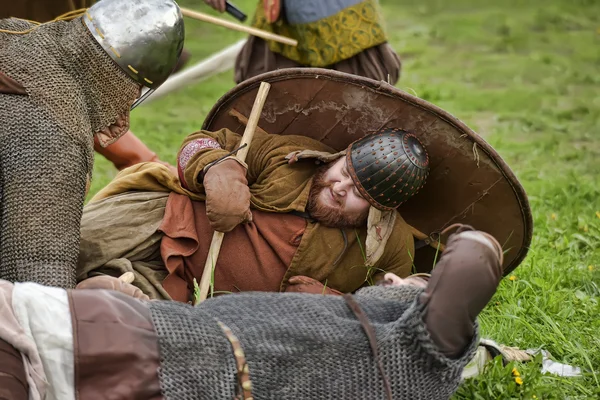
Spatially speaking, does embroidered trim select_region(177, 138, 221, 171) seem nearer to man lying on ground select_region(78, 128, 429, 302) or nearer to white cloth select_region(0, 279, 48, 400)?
man lying on ground select_region(78, 128, 429, 302)

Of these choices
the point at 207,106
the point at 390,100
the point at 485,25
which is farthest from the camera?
the point at 485,25

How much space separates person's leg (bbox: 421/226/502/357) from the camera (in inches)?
108

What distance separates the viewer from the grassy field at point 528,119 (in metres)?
3.95

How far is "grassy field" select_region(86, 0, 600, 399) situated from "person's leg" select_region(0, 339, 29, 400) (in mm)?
1728

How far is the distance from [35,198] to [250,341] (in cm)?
106

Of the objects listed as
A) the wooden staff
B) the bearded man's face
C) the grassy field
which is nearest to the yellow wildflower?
the grassy field

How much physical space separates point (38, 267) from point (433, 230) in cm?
184

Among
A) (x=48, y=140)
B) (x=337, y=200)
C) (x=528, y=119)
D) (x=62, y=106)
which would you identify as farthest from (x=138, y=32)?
(x=528, y=119)

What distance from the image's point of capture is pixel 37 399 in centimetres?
251

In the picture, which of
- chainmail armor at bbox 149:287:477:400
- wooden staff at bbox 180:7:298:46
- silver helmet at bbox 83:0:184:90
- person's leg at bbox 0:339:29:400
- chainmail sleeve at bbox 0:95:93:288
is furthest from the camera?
wooden staff at bbox 180:7:298:46

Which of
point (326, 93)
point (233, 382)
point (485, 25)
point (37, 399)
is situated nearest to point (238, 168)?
point (326, 93)

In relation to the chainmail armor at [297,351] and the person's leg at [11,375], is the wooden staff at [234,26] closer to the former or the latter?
the chainmail armor at [297,351]

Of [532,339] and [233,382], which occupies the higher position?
[233,382]

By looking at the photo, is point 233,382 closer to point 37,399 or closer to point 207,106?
point 37,399
